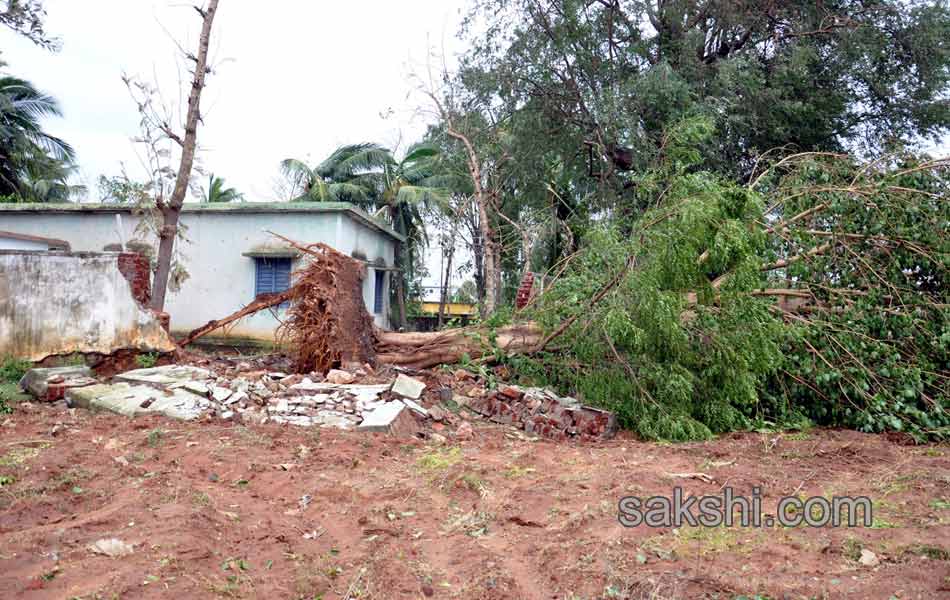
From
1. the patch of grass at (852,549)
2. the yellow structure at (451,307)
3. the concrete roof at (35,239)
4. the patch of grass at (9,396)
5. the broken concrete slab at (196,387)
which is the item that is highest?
the concrete roof at (35,239)

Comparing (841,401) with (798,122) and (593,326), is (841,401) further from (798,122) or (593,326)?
(798,122)

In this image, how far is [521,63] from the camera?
46.0ft

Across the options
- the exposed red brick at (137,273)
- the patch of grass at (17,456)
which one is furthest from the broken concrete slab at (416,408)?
the exposed red brick at (137,273)

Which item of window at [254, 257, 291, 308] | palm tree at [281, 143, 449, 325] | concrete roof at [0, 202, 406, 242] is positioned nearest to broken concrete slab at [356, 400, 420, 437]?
concrete roof at [0, 202, 406, 242]

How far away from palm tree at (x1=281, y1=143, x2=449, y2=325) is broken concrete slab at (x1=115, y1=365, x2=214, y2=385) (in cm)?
1250

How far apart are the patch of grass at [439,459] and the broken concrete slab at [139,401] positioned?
2491 mm

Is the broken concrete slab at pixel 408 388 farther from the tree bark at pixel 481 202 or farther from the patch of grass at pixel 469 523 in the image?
the tree bark at pixel 481 202

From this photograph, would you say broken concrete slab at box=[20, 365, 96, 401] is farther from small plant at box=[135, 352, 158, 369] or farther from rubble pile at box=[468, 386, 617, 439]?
rubble pile at box=[468, 386, 617, 439]

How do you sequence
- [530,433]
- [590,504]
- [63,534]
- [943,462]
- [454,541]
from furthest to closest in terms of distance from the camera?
1. [530,433]
2. [943,462]
3. [590,504]
4. [454,541]
5. [63,534]

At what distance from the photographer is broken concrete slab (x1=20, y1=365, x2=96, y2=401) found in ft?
24.0

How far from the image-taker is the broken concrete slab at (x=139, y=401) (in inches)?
270

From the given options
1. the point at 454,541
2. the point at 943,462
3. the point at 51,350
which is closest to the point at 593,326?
the point at 943,462

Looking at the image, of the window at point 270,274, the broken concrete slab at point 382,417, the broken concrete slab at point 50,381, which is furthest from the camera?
the window at point 270,274

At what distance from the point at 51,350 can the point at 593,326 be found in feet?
20.7
